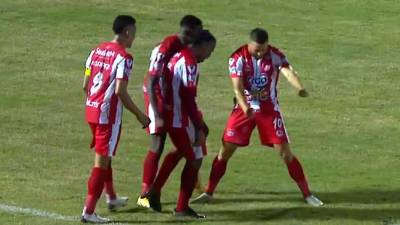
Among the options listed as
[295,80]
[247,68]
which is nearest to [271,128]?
[295,80]

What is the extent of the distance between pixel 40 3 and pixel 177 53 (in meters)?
17.4

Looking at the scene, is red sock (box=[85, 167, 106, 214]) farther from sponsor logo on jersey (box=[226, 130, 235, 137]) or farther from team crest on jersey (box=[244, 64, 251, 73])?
team crest on jersey (box=[244, 64, 251, 73])

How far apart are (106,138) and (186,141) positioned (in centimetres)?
93

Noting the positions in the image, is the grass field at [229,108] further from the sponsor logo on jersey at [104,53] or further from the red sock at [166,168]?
the sponsor logo on jersey at [104,53]

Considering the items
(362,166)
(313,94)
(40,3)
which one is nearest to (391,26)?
(313,94)

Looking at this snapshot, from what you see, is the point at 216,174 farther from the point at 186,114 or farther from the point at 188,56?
the point at 188,56

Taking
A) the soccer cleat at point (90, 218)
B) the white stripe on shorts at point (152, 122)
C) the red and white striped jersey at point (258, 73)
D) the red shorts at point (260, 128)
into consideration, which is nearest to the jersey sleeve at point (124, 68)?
the white stripe on shorts at point (152, 122)

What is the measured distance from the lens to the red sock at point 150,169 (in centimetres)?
1236

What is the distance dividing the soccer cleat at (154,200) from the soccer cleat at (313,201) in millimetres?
1782

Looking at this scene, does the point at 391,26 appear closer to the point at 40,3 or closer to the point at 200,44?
the point at 40,3

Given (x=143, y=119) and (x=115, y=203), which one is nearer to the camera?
(x=143, y=119)

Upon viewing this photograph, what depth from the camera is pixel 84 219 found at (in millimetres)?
11477

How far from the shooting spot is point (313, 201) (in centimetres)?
1267

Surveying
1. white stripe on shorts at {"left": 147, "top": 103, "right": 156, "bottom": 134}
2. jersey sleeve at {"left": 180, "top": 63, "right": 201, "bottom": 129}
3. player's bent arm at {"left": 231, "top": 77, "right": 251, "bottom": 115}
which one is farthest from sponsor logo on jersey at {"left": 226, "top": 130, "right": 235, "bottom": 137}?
jersey sleeve at {"left": 180, "top": 63, "right": 201, "bottom": 129}
